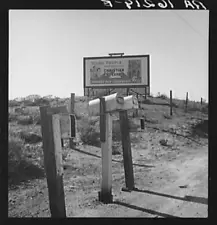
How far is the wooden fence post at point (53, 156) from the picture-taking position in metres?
4.47

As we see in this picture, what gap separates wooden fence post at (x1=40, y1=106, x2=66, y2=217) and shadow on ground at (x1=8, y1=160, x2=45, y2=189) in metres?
2.45

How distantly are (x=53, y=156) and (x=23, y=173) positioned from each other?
3.33 meters

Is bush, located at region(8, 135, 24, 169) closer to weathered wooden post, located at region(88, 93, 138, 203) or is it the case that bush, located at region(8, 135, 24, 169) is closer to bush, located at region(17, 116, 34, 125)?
weathered wooden post, located at region(88, 93, 138, 203)

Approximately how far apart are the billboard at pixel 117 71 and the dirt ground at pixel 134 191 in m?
7.33

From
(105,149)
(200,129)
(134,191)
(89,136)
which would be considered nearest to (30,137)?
(89,136)

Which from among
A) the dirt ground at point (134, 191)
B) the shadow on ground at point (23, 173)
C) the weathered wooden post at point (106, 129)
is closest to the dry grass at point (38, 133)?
the shadow on ground at point (23, 173)

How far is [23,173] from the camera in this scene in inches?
297

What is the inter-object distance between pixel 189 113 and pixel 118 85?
7858mm

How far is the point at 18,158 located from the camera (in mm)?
7887

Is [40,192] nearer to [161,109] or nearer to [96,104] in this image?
[96,104]

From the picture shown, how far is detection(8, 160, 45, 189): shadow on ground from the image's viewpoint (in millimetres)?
7027

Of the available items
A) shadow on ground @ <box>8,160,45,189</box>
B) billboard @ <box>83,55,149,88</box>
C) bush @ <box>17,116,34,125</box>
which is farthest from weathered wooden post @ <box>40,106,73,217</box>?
billboard @ <box>83,55,149,88</box>

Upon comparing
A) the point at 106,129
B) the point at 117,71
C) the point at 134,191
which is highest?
the point at 117,71

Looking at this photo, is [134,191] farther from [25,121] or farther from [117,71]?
[117,71]
